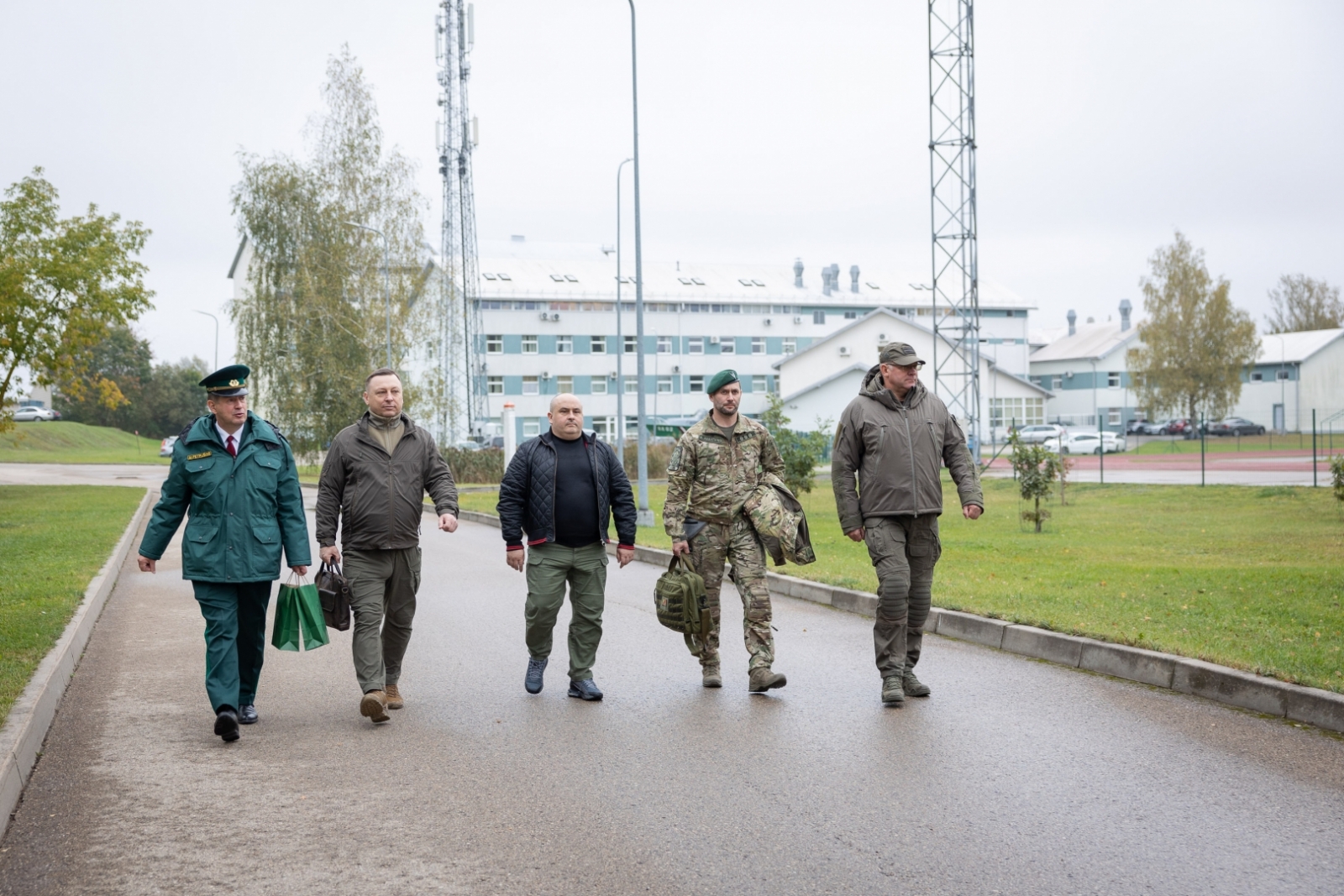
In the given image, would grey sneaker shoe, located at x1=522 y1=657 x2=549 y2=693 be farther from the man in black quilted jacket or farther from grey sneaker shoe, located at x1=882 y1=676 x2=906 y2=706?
grey sneaker shoe, located at x1=882 y1=676 x2=906 y2=706

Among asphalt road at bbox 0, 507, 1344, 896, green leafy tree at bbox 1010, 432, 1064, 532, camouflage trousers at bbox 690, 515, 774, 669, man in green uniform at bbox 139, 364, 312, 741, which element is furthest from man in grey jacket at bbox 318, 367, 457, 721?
green leafy tree at bbox 1010, 432, 1064, 532

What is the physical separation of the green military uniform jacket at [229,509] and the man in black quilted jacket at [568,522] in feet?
4.16

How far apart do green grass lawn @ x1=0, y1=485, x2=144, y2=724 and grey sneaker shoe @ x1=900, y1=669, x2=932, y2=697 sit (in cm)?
482

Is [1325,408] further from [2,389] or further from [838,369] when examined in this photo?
[2,389]

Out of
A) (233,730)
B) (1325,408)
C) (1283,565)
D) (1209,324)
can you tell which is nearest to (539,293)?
(1209,324)

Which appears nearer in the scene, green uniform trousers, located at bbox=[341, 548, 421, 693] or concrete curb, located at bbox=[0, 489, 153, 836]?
concrete curb, located at bbox=[0, 489, 153, 836]

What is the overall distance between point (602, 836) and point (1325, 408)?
82.4 meters

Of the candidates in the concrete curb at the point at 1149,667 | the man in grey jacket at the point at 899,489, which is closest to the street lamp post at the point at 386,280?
the concrete curb at the point at 1149,667

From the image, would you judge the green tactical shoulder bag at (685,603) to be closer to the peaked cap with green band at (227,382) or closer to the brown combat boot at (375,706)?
the brown combat boot at (375,706)

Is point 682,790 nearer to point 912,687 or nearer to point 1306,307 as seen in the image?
point 912,687

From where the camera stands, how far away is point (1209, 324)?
6831 centimetres

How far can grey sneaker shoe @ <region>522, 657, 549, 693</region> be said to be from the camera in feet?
25.2

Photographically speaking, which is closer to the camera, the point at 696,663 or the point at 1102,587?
the point at 696,663

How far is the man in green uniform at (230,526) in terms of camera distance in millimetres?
6574
